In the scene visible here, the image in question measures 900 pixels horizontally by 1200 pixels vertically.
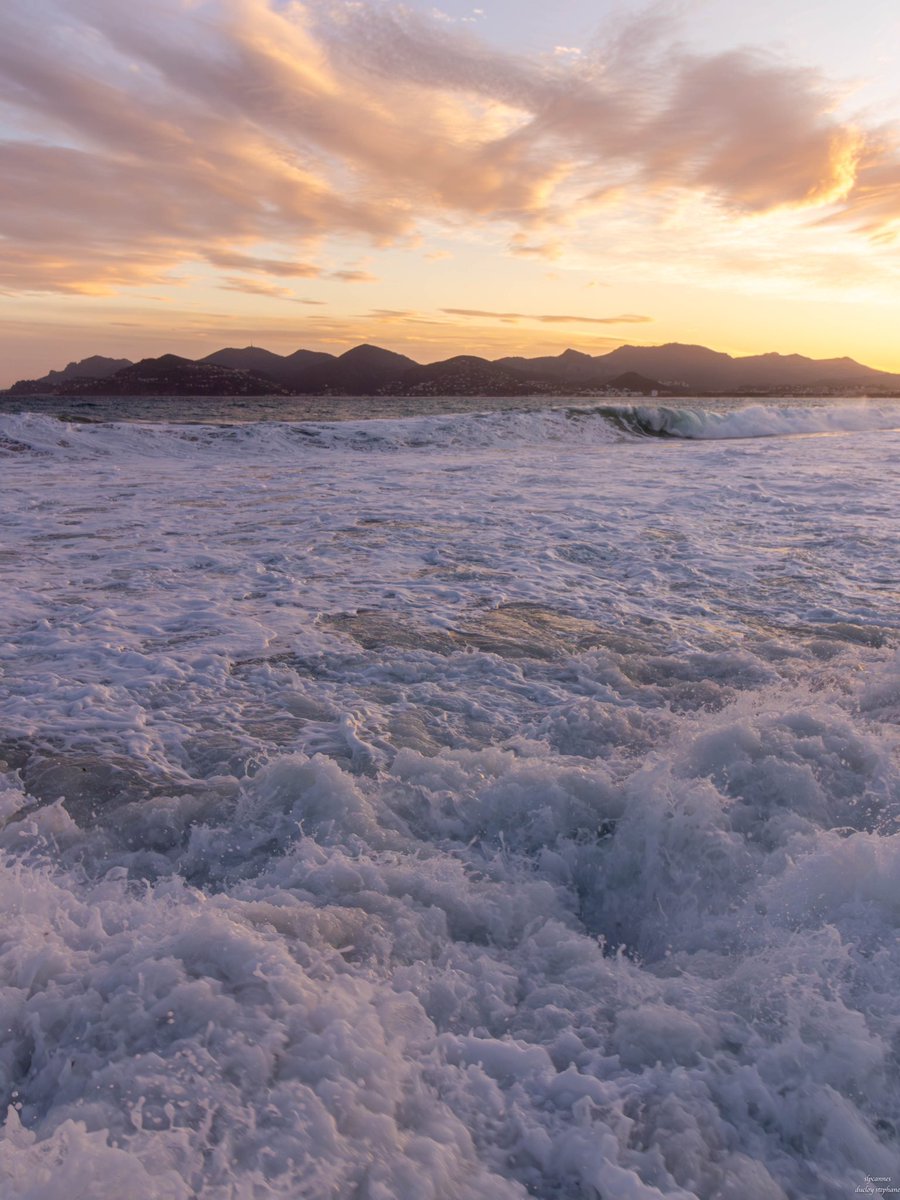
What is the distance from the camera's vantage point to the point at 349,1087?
205 cm

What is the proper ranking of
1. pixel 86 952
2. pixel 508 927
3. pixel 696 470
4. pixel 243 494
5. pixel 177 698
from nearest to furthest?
pixel 86 952, pixel 508 927, pixel 177 698, pixel 243 494, pixel 696 470


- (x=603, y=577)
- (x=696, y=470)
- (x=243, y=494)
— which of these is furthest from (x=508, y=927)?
(x=696, y=470)

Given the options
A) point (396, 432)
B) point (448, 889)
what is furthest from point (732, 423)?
point (448, 889)

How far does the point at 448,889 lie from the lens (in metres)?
2.95

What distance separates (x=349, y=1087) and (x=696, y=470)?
18331 mm

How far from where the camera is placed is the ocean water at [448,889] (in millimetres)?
1954

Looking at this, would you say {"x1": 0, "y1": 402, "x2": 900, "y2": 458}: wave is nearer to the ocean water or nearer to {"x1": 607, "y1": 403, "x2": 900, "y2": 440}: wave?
{"x1": 607, "y1": 403, "x2": 900, "y2": 440}: wave

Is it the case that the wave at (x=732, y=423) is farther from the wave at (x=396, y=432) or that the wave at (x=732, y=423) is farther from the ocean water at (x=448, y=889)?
the ocean water at (x=448, y=889)

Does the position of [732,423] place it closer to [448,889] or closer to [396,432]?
[396,432]

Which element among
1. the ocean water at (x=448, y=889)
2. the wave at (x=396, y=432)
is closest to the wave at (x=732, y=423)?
the wave at (x=396, y=432)

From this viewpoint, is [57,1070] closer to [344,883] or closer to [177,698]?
[344,883]

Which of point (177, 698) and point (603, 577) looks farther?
point (603, 577)

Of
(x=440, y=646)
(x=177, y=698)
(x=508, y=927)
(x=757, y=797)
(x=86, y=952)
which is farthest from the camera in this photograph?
(x=440, y=646)

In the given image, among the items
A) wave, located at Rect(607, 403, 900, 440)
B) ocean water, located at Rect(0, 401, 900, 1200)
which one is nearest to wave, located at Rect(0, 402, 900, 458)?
wave, located at Rect(607, 403, 900, 440)
